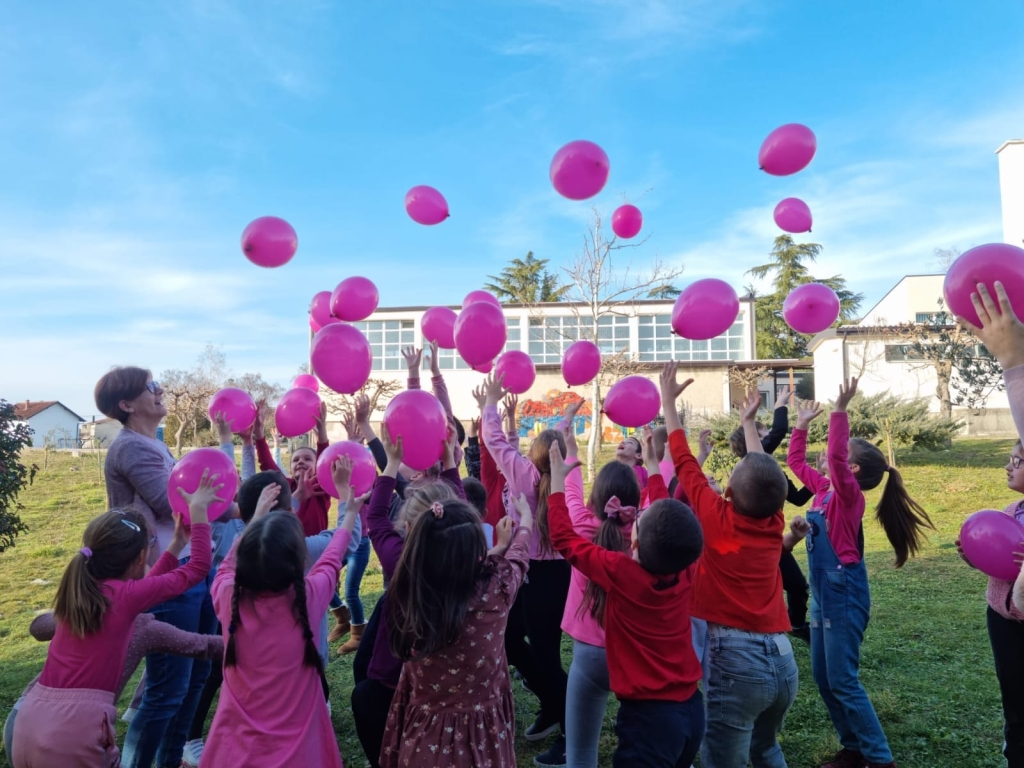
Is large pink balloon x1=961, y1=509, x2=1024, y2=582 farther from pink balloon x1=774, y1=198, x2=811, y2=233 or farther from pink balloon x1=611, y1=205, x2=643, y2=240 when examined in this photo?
pink balloon x1=611, y1=205, x2=643, y2=240

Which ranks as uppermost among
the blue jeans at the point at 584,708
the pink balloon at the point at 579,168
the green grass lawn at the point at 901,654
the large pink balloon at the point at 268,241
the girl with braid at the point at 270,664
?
the pink balloon at the point at 579,168

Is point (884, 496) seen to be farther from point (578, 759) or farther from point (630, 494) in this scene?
point (578, 759)

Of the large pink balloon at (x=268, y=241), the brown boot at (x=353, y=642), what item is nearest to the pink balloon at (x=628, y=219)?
the large pink balloon at (x=268, y=241)

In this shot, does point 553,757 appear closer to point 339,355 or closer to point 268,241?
point 339,355

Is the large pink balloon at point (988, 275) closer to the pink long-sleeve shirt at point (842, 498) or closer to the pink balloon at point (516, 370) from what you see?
the pink long-sleeve shirt at point (842, 498)

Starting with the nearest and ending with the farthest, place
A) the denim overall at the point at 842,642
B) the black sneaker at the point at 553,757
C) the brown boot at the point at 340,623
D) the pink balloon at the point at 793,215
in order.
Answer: the denim overall at the point at 842,642
the black sneaker at the point at 553,757
the pink balloon at the point at 793,215
the brown boot at the point at 340,623

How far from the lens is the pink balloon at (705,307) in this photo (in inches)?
171

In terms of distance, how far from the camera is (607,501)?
3.12 meters

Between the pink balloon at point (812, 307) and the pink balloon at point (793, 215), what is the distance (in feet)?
3.03

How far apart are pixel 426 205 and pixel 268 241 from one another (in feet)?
4.45

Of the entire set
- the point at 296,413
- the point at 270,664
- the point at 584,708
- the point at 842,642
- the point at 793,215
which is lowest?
the point at 584,708

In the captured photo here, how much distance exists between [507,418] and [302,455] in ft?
4.30

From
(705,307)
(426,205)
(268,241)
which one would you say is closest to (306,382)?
(268,241)

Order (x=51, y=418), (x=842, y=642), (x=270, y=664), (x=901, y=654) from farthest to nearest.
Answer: (x=51, y=418) < (x=901, y=654) < (x=842, y=642) < (x=270, y=664)
